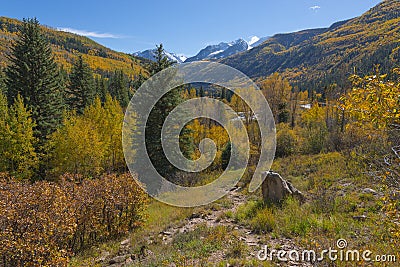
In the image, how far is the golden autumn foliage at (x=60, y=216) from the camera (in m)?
5.37

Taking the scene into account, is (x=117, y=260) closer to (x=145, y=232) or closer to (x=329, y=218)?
(x=145, y=232)

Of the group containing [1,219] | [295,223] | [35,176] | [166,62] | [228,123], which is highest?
[166,62]

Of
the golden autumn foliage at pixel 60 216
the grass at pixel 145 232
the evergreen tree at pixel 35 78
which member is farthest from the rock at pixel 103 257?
the evergreen tree at pixel 35 78

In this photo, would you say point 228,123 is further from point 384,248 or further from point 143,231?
point 384,248

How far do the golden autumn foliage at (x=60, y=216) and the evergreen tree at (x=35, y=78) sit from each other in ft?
50.1

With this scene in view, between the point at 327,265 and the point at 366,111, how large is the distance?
365 cm

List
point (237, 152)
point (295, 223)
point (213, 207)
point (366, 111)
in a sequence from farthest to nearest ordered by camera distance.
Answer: point (237, 152) < point (213, 207) < point (295, 223) < point (366, 111)

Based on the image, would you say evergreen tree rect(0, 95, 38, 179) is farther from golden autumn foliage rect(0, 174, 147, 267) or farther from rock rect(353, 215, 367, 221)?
rock rect(353, 215, 367, 221)

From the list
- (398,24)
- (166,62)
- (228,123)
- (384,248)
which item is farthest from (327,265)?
(398,24)

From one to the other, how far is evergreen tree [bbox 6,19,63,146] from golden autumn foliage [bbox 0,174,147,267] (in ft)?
50.1

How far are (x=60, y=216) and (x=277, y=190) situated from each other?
747 cm

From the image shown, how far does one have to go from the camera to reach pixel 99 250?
8.35 metres

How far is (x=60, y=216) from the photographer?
6246mm

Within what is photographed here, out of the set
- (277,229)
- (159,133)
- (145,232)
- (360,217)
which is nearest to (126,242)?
(145,232)
